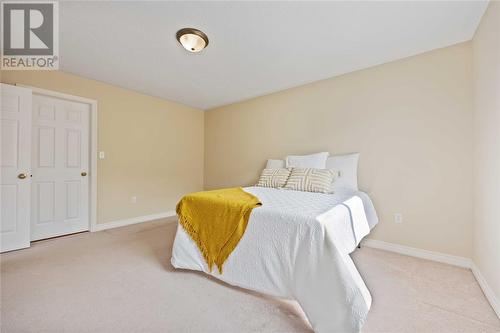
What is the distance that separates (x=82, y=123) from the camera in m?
3.24

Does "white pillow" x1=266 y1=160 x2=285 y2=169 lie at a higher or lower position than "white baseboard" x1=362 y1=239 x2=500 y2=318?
higher

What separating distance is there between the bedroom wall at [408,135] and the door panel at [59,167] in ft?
10.5

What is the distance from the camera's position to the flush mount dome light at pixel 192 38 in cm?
205

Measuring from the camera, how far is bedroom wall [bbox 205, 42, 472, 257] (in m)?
2.24

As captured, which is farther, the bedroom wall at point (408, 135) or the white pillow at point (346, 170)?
the white pillow at point (346, 170)

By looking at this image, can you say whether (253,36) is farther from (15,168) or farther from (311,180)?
(15,168)

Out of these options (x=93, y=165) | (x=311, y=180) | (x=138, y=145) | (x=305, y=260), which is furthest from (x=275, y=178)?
(x=93, y=165)

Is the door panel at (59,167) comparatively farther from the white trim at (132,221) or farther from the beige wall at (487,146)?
the beige wall at (487,146)

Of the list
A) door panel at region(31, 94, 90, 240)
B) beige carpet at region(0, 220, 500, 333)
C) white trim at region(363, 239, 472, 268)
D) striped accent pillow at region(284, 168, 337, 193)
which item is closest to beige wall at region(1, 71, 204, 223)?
door panel at region(31, 94, 90, 240)

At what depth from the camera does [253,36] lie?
217cm

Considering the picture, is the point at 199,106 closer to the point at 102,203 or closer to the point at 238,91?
the point at 238,91

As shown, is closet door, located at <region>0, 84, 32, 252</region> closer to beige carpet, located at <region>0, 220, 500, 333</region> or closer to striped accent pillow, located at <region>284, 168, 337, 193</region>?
beige carpet, located at <region>0, 220, 500, 333</region>

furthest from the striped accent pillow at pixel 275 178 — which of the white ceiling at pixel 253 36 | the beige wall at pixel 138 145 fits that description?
the beige wall at pixel 138 145

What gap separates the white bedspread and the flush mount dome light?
1.70 metres
